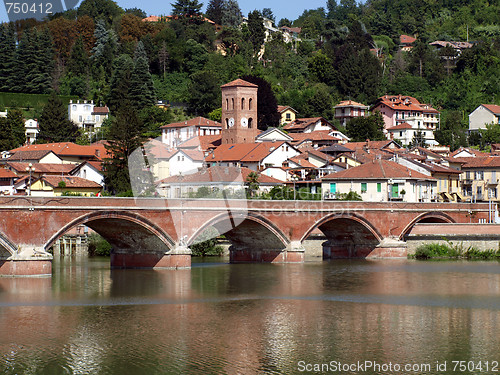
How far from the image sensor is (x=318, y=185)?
254 ft

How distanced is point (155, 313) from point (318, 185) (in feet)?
126

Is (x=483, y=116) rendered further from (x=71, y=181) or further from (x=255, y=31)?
(x=71, y=181)

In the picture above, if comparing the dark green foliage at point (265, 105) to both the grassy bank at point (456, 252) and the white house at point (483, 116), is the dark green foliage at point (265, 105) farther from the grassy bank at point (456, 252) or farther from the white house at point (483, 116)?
the grassy bank at point (456, 252)

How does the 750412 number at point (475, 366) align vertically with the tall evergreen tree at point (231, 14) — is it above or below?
below

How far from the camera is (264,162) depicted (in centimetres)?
8731

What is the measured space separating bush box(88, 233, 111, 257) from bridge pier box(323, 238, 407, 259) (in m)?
16.6

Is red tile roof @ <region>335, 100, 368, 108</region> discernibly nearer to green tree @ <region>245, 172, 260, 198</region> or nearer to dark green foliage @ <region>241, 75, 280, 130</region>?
dark green foliage @ <region>241, 75, 280, 130</region>

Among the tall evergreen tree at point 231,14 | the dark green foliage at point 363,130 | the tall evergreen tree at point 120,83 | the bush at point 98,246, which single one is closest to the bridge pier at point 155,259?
the bush at point 98,246

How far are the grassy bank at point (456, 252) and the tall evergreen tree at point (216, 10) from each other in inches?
3839

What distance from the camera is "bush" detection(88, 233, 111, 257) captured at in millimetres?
69062

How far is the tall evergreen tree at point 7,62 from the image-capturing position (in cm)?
11262

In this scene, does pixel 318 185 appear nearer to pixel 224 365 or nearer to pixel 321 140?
pixel 321 140

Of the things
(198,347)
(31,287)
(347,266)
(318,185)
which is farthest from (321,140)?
(198,347)

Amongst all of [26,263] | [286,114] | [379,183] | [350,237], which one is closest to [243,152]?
[379,183]
